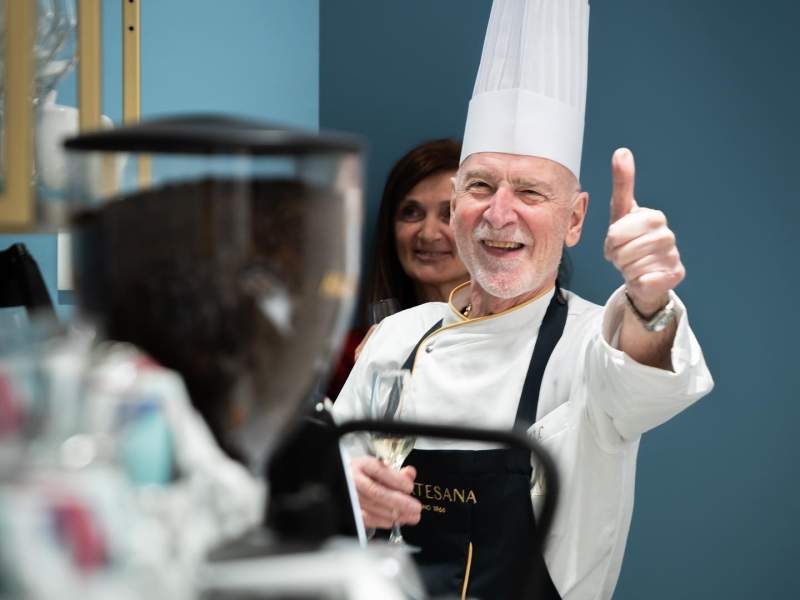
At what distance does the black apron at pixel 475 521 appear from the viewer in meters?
1.21

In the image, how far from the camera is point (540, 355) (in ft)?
4.35

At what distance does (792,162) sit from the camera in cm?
179

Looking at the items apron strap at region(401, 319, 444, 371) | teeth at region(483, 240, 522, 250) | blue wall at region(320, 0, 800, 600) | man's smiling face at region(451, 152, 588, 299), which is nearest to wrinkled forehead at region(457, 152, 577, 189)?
man's smiling face at region(451, 152, 588, 299)

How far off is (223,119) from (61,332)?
0.46 feet

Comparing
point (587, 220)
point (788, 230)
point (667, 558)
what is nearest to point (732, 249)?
point (788, 230)

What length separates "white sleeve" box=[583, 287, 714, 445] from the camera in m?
1.03

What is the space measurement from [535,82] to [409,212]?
65cm

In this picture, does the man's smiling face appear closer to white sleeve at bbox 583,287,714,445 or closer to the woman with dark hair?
white sleeve at bbox 583,287,714,445

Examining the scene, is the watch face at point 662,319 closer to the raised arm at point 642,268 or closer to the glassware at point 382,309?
the raised arm at point 642,268

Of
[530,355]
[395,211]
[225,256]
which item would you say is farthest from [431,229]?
[225,256]

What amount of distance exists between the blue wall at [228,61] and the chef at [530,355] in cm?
63

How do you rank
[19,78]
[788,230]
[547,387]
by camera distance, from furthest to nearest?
1. [788,230]
2. [547,387]
3. [19,78]

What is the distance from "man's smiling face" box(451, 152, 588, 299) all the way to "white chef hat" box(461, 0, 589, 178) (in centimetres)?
3

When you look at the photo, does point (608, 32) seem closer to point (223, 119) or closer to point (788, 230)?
→ point (788, 230)
